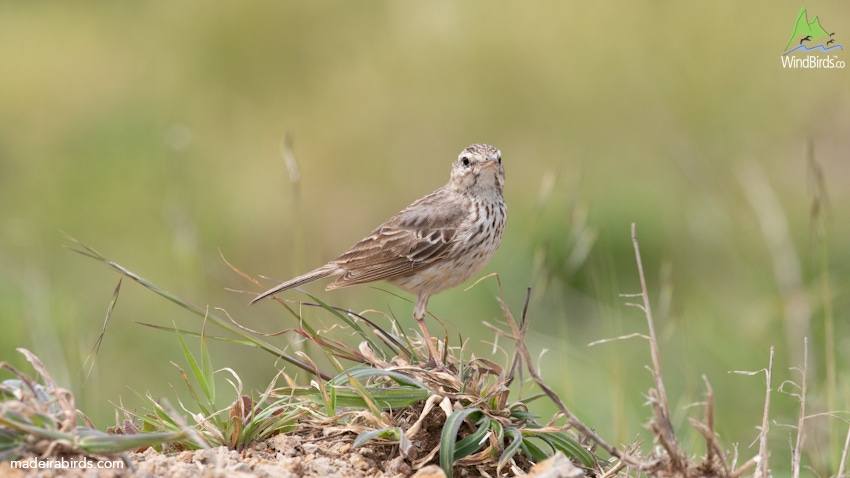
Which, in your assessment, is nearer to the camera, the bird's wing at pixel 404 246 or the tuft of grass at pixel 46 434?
the tuft of grass at pixel 46 434

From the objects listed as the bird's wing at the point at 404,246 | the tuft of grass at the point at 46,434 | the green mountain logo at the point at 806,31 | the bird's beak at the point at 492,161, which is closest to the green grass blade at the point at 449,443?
the tuft of grass at the point at 46,434

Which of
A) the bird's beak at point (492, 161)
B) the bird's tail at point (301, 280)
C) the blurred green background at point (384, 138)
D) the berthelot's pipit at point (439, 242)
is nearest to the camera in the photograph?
the bird's tail at point (301, 280)

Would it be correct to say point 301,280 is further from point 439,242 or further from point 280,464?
point 280,464

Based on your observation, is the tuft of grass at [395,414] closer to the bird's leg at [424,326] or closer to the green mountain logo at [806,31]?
the bird's leg at [424,326]

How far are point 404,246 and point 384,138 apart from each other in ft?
18.2

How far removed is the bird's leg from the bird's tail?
1.63ft

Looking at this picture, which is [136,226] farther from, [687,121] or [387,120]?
[687,121]

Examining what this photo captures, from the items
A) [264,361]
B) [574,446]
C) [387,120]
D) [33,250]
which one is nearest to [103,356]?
[33,250]

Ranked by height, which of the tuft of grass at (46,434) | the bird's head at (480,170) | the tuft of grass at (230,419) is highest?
the bird's head at (480,170)

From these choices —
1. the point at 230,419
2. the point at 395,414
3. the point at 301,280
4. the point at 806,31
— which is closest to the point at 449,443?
the point at 395,414

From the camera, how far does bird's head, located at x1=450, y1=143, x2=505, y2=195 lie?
6.00 m

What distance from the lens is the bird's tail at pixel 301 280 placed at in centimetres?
495

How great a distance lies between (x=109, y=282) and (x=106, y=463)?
6.62 meters

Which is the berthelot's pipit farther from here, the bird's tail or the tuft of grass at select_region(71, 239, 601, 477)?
the tuft of grass at select_region(71, 239, 601, 477)
